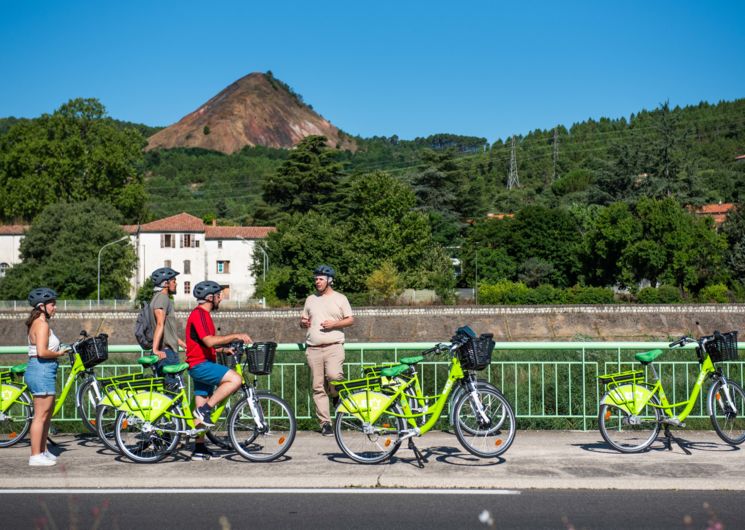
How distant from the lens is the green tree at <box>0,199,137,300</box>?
66188mm

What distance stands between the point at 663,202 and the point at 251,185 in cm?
10366

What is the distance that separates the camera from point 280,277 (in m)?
64.7

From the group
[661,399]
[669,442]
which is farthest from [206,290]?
[669,442]

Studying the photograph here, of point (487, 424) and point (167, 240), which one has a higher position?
point (167, 240)

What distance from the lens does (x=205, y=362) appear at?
8.87m

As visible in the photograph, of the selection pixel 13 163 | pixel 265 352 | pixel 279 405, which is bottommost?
pixel 279 405

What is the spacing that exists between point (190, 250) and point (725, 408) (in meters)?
73.6

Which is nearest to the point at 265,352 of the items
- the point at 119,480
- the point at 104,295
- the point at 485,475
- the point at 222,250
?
the point at 119,480

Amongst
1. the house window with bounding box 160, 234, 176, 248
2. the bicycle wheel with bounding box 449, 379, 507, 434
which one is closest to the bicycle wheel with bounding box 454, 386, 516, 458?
the bicycle wheel with bounding box 449, 379, 507, 434

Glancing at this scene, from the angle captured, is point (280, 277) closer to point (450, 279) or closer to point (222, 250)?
point (450, 279)

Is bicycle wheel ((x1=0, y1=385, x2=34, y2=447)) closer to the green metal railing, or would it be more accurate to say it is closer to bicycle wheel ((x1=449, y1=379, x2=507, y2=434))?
the green metal railing

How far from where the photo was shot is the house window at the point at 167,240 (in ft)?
260

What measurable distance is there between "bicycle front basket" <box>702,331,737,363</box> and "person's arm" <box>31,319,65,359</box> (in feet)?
22.6

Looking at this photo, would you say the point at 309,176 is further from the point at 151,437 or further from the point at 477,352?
the point at 477,352
